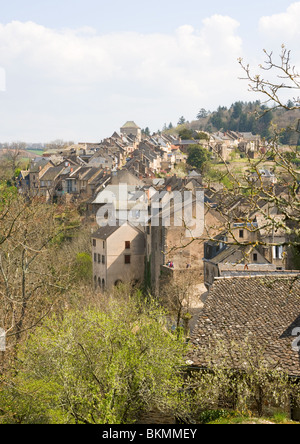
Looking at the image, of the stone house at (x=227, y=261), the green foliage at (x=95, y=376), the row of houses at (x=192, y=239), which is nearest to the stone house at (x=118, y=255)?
the row of houses at (x=192, y=239)

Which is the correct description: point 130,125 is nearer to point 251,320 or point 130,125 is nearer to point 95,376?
point 251,320

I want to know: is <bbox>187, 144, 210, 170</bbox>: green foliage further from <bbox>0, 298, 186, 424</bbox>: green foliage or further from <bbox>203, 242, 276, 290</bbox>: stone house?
<bbox>0, 298, 186, 424</bbox>: green foliage

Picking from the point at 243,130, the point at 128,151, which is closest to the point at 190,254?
the point at 128,151

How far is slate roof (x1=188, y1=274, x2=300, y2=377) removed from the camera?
1855 centimetres

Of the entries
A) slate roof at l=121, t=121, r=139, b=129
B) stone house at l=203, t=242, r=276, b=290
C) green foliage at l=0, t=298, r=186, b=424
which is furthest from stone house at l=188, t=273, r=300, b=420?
slate roof at l=121, t=121, r=139, b=129

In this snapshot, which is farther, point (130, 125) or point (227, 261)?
point (130, 125)

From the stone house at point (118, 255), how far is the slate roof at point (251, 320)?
28.9 m

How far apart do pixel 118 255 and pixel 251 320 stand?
107ft

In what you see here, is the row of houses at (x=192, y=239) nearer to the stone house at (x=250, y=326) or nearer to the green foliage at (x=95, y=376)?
the stone house at (x=250, y=326)

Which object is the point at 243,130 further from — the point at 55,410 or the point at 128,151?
the point at 55,410

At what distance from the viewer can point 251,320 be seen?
2056 cm

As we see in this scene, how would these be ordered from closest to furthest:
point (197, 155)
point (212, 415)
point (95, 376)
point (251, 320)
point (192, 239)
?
point (192, 239) < point (212, 415) < point (95, 376) < point (251, 320) < point (197, 155)

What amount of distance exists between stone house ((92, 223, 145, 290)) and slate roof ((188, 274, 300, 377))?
28949 millimetres

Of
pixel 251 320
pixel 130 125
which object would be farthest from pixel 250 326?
pixel 130 125
